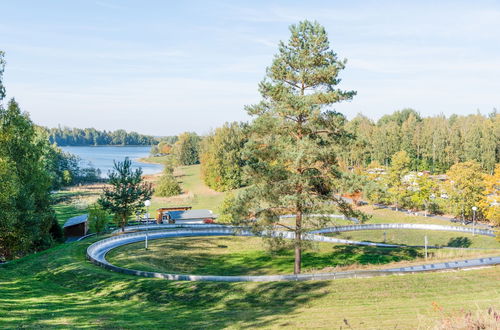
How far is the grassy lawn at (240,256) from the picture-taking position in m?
29.9

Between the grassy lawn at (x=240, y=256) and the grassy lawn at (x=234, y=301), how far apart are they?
5.07 metres

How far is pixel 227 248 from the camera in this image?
37688 millimetres

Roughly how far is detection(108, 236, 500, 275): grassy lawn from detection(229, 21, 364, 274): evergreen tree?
11.3 ft

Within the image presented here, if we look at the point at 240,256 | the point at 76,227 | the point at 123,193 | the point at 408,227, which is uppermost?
the point at 123,193

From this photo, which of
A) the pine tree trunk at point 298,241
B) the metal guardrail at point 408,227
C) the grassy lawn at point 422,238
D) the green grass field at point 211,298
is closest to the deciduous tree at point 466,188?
the metal guardrail at point 408,227

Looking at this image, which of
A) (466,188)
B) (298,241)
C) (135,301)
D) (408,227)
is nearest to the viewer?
(135,301)

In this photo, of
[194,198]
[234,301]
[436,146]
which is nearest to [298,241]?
[234,301]

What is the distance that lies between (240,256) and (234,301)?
15695mm

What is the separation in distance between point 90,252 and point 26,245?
368 inches

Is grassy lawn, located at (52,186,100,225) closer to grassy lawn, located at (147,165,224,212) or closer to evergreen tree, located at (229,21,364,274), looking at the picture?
grassy lawn, located at (147,165,224,212)

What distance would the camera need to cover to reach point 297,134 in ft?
89.8

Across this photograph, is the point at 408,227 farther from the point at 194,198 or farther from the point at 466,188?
the point at 194,198

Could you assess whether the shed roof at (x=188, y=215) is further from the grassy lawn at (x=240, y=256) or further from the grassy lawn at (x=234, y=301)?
the grassy lawn at (x=234, y=301)

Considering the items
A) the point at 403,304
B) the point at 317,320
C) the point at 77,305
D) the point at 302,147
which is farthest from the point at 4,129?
the point at 403,304
